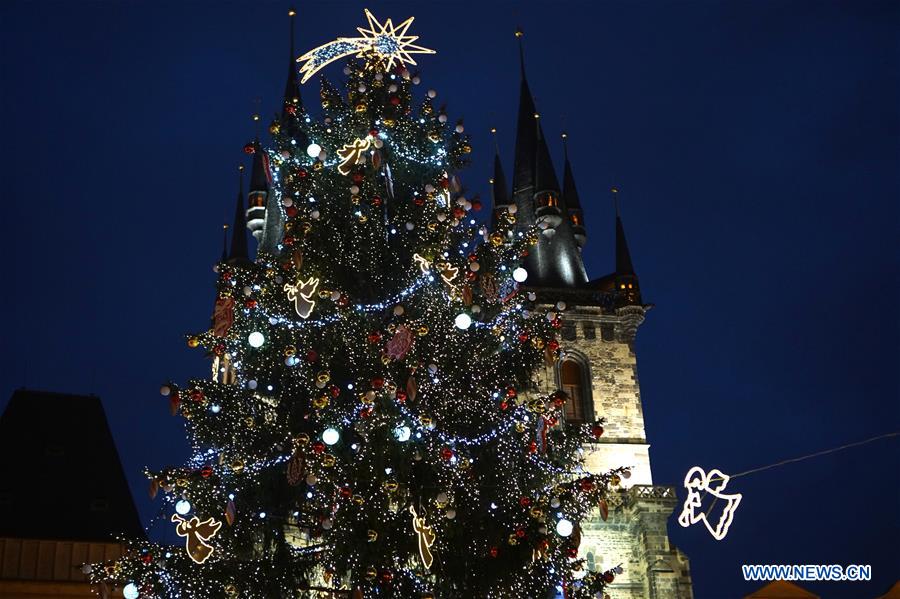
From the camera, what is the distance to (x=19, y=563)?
27469mm

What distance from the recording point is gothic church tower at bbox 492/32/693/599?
2953cm

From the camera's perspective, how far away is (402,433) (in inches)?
533

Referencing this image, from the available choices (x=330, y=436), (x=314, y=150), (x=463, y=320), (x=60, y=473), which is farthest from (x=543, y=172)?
(x=330, y=436)

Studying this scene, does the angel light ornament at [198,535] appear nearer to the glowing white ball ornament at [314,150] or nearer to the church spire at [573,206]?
the glowing white ball ornament at [314,150]

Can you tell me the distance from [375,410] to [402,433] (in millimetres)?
502

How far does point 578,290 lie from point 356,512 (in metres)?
20.6

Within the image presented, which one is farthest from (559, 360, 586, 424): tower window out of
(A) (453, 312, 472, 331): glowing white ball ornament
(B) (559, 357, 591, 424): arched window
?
(A) (453, 312, 472, 331): glowing white ball ornament

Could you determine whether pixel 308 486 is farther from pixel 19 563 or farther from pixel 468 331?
pixel 19 563

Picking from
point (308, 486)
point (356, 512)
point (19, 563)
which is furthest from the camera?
point (19, 563)

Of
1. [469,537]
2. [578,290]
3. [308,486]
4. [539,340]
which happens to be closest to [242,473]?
[308,486]

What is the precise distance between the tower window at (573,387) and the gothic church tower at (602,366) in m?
0.03

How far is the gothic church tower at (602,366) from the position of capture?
29531 mm

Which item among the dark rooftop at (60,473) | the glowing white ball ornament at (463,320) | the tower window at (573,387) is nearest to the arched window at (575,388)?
the tower window at (573,387)

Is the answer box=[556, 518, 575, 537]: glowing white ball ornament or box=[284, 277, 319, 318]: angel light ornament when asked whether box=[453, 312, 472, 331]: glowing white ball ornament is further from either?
box=[556, 518, 575, 537]: glowing white ball ornament
